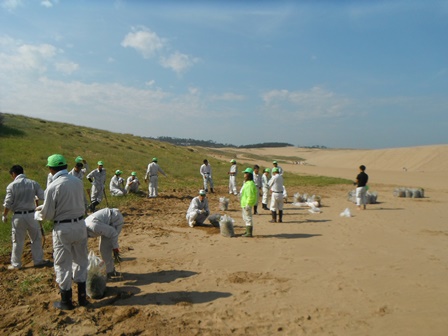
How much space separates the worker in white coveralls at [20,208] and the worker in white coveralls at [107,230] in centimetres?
150

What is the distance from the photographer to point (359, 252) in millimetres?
7988

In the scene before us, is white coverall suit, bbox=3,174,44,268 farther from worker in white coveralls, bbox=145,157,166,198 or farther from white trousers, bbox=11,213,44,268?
worker in white coveralls, bbox=145,157,166,198

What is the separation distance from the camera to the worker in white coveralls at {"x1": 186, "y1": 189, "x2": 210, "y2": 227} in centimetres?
1031

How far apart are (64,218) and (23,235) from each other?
95.3 inches

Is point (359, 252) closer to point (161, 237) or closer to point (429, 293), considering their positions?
point (429, 293)

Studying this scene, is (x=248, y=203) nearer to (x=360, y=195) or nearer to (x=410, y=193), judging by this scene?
(x=360, y=195)

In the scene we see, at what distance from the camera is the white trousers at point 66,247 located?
4931 millimetres

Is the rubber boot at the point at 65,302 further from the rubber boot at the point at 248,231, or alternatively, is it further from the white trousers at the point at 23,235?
the rubber boot at the point at 248,231

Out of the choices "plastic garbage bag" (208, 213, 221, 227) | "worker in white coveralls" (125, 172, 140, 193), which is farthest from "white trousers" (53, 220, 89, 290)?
"worker in white coveralls" (125, 172, 140, 193)

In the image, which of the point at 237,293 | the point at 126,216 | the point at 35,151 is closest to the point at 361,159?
the point at 35,151

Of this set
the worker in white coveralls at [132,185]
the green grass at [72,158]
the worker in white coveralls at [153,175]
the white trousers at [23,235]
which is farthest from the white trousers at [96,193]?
the white trousers at [23,235]

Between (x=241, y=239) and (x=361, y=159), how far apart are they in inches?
2252

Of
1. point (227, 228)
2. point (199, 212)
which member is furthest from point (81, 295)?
point (199, 212)

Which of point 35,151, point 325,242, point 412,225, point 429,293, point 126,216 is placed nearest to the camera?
point 429,293
